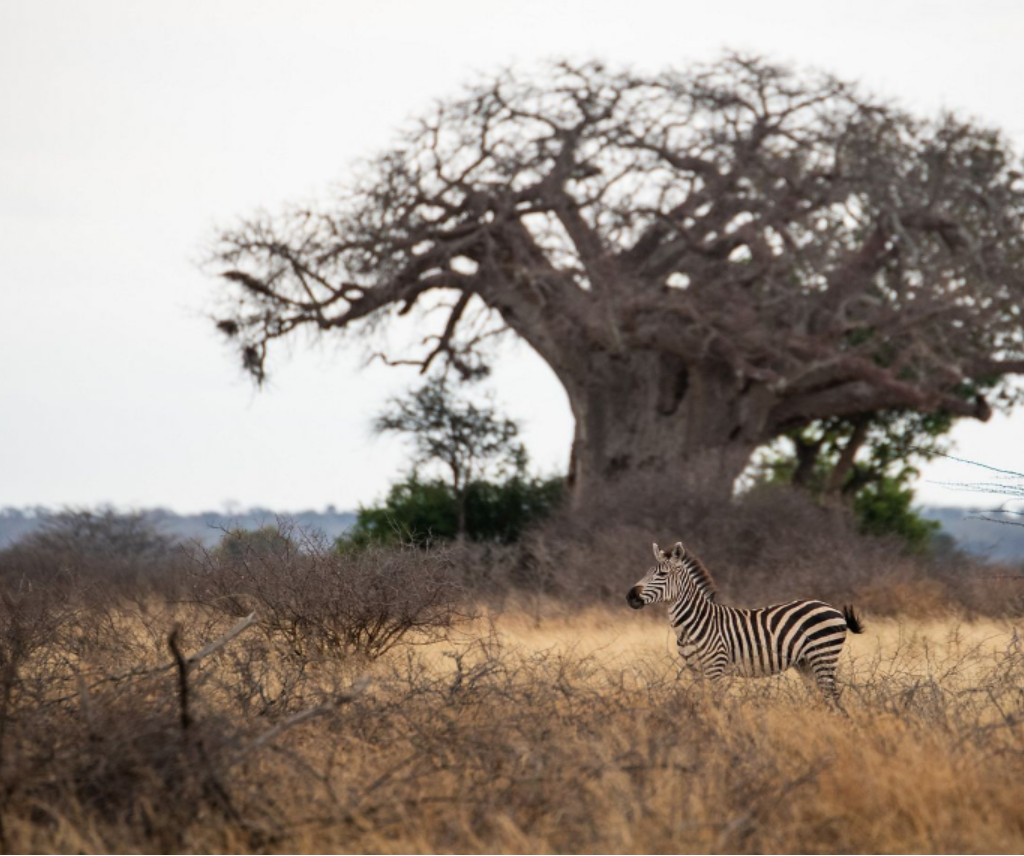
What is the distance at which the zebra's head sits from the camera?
8.95 meters

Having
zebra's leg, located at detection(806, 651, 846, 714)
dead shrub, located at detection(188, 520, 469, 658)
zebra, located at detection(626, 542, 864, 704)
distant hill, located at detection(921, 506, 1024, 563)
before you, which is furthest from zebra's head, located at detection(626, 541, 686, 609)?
distant hill, located at detection(921, 506, 1024, 563)

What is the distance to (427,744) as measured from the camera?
607 cm

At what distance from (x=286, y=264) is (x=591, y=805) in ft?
52.6

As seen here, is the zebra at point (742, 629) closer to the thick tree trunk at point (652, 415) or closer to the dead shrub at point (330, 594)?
the dead shrub at point (330, 594)

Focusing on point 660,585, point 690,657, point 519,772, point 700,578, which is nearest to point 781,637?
point 690,657

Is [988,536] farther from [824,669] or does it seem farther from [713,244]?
[824,669]

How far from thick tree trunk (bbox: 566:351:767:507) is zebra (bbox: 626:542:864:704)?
465 inches

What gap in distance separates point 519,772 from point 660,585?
353cm

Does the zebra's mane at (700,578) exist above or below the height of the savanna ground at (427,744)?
above

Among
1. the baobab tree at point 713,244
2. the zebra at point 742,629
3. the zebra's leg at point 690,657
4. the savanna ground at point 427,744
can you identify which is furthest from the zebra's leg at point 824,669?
the baobab tree at point 713,244

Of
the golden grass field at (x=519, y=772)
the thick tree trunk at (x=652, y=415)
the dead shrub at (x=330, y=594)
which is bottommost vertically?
the golden grass field at (x=519, y=772)

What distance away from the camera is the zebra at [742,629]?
319 inches

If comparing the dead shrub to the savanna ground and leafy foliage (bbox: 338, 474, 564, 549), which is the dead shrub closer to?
the savanna ground

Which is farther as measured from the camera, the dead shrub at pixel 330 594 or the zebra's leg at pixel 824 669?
the dead shrub at pixel 330 594
